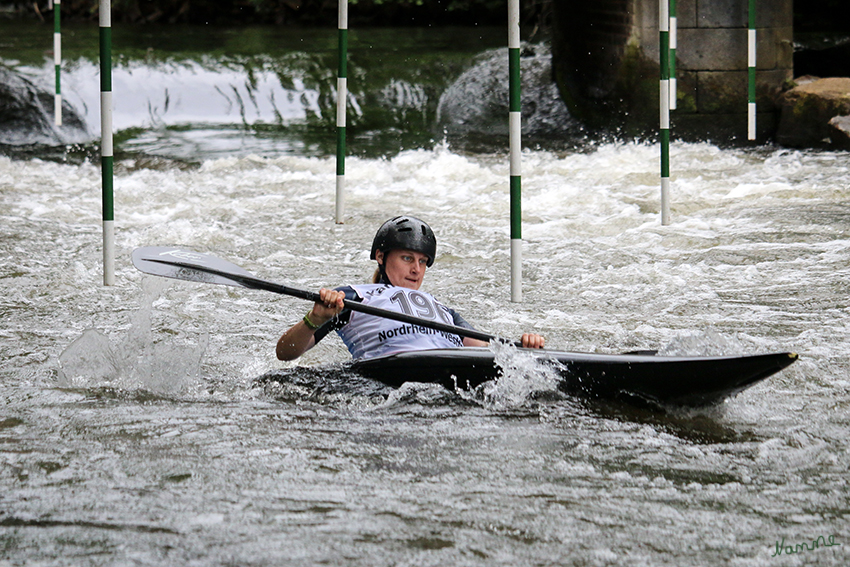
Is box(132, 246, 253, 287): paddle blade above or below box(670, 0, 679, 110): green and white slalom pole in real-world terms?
below

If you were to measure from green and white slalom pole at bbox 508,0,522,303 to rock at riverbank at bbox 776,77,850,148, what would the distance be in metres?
5.06

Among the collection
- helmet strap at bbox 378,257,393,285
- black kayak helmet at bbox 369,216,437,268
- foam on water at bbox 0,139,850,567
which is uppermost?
black kayak helmet at bbox 369,216,437,268

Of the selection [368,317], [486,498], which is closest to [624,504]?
[486,498]

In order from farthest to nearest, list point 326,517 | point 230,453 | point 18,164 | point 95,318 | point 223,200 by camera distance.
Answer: point 18,164 < point 223,200 < point 95,318 < point 230,453 < point 326,517

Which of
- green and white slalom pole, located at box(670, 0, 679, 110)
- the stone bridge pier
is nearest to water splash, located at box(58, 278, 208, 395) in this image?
green and white slalom pole, located at box(670, 0, 679, 110)

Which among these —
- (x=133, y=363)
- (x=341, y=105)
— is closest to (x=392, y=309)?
(x=133, y=363)

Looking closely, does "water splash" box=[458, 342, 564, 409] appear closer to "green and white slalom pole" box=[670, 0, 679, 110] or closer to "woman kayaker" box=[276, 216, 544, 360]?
"woman kayaker" box=[276, 216, 544, 360]

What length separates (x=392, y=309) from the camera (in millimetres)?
3406

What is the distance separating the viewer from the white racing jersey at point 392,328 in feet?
11.1

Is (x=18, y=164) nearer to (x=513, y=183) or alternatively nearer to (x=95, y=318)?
(x=95, y=318)

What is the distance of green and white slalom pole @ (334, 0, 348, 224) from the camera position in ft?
19.3

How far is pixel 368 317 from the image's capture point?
11.3ft

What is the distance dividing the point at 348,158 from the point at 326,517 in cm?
718
